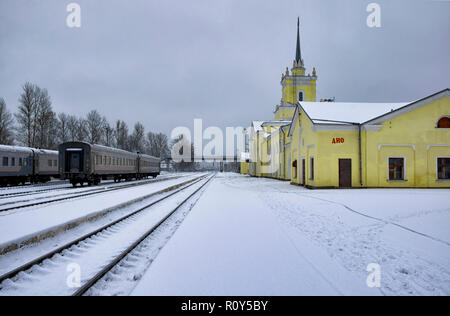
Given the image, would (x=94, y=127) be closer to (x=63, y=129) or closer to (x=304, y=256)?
(x=63, y=129)

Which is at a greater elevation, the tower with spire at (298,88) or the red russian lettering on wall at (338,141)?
the tower with spire at (298,88)

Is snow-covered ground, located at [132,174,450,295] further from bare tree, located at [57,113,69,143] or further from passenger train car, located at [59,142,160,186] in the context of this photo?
bare tree, located at [57,113,69,143]

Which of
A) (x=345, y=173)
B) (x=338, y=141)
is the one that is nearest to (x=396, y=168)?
(x=345, y=173)

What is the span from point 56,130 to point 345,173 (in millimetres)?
59205

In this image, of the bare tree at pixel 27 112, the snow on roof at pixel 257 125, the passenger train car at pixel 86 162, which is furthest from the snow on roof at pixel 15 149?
the snow on roof at pixel 257 125

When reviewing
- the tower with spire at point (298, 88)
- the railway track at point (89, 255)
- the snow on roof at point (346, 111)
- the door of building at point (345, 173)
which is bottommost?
the railway track at point (89, 255)

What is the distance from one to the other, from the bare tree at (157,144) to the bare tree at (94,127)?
94.5 feet

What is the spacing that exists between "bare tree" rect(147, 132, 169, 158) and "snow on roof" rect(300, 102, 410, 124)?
74251 mm

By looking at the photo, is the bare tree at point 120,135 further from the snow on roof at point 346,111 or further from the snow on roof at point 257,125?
the snow on roof at point 346,111

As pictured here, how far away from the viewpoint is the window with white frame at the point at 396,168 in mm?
19392

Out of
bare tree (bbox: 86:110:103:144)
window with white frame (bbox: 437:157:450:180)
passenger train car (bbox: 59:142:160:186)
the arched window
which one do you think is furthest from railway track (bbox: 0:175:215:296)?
bare tree (bbox: 86:110:103:144)

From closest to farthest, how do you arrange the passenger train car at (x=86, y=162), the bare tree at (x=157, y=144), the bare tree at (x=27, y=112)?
the passenger train car at (x=86, y=162) < the bare tree at (x=27, y=112) < the bare tree at (x=157, y=144)
